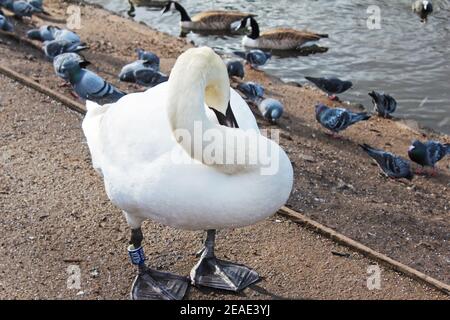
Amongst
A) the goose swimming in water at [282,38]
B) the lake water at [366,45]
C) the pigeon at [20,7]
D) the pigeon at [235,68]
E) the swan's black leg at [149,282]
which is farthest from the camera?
the goose swimming in water at [282,38]

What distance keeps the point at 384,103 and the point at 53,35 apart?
240 inches

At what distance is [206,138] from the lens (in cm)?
436

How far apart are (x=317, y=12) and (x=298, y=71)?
362 cm

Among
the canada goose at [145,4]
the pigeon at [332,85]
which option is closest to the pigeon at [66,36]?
the pigeon at [332,85]

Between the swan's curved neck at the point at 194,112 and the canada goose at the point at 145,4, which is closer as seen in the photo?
the swan's curved neck at the point at 194,112

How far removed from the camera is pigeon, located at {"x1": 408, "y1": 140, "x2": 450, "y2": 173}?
27.5 feet

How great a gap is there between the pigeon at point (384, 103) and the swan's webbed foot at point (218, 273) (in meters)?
5.54

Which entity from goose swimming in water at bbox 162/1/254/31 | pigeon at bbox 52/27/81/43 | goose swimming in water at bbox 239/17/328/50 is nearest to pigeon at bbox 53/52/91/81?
pigeon at bbox 52/27/81/43

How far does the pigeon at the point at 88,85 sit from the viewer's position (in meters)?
9.02

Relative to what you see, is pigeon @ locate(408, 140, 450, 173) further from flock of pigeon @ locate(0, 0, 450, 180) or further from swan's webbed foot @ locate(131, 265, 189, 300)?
swan's webbed foot @ locate(131, 265, 189, 300)

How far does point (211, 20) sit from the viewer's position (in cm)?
1569

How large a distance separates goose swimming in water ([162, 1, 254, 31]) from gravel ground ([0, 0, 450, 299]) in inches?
267

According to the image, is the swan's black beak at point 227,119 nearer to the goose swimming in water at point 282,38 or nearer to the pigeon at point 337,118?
the pigeon at point 337,118
